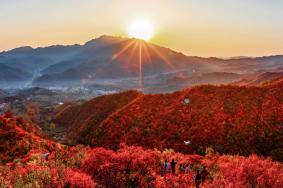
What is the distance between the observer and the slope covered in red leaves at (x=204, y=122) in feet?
144

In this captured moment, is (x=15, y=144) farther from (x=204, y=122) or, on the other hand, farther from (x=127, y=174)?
(x=127, y=174)

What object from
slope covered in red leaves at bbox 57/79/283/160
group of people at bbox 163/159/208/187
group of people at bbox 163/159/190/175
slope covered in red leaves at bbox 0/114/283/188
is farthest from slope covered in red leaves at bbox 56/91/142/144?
slope covered in red leaves at bbox 0/114/283/188

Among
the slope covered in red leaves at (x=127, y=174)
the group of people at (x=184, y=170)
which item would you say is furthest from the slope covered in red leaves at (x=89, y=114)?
the slope covered in red leaves at (x=127, y=174)

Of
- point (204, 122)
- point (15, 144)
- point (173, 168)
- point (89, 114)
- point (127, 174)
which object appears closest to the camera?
point (127, 174)

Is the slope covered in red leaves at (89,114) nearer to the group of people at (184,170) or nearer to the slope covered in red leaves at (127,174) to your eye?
the group of people at (184,170)

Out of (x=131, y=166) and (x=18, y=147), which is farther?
(x=18, y=147)

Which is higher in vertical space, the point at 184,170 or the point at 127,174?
the point at 127,174

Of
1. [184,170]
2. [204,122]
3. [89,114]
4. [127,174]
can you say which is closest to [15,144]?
[184,170]

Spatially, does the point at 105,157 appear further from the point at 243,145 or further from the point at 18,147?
the point at 243,145

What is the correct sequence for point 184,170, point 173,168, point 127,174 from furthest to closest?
point 184,170
point 173,168
point 127,174

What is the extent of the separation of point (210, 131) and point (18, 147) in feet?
72.9

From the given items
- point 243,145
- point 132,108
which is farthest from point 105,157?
point 132,108

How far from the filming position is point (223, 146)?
4375 cm

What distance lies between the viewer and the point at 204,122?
165 feet
